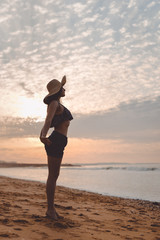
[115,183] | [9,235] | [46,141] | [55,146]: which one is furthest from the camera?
[115,183]

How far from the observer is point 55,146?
12.0 ft

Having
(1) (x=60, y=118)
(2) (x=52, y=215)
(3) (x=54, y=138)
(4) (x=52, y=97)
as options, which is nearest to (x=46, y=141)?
(3) (x=54, y=138)

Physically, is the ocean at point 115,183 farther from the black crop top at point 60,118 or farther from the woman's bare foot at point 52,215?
the black crop top at point 60,118

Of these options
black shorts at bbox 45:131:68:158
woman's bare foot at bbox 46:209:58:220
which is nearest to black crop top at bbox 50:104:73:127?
black shorts at bbox 45:131:68:158

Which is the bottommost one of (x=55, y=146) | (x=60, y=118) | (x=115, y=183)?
(x=115, y=183)

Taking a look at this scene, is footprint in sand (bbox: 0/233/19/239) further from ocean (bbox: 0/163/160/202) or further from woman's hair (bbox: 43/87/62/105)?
ocean (bbox: 0/163/160/202)

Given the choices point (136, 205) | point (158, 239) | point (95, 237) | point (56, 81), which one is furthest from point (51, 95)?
point (136, 205)

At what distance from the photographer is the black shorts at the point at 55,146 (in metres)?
3.67

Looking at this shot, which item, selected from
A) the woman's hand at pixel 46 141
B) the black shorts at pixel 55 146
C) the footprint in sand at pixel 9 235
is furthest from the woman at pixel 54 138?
the footprint in sand at pixel 9 235

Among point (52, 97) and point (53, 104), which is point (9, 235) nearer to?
point (53, 104)

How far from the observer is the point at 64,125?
3811 mm

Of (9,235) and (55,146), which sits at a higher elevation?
(55,146)

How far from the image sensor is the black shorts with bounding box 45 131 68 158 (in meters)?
3.67

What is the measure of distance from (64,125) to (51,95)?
0.53m
